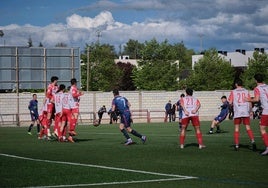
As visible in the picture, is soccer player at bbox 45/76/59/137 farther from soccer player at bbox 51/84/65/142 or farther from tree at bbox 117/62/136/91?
tree at bbox 117/62/136/91

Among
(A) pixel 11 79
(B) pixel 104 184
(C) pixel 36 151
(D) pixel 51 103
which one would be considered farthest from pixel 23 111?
(B) pixel 104 184

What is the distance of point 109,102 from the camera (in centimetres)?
6081

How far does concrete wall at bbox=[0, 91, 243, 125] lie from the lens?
57094mm

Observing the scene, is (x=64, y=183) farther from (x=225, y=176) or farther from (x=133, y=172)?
(x=225, y=176)

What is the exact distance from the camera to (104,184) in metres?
10.8

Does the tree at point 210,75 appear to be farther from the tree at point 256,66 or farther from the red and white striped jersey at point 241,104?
the red and white striped jersey at point 241,104

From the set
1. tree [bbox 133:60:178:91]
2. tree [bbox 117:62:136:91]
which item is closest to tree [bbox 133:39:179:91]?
tree [bbox 133:60:178:91]

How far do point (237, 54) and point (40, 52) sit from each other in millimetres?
99071

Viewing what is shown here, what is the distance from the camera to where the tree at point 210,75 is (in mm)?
89562

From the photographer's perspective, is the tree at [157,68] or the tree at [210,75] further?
the tree at [210,75]

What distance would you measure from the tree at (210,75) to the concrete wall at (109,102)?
24.5 metres

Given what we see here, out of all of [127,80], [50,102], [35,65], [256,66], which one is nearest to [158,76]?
[256,66]

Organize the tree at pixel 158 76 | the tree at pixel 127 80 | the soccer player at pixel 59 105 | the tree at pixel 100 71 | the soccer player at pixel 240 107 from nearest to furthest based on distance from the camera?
the soccer player at pixel 240 107 < the soccer player at pixel 59 105 < the tree at pixel 158 76 < the tree at pixel 100 71 < the tree at pixel 127 80

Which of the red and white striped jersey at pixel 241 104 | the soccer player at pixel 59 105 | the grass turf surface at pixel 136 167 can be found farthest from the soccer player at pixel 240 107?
the soccer player at pixel 59 105
